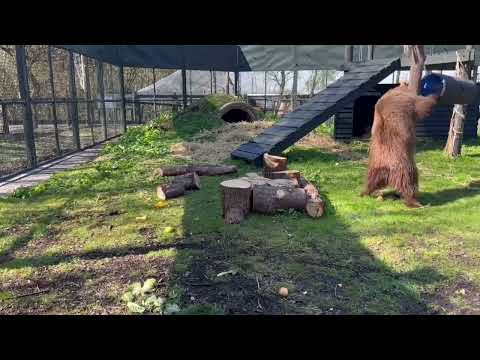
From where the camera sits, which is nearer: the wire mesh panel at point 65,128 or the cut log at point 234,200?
the cut log at point 234,200

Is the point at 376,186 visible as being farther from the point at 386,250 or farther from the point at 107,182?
the point at 107,182

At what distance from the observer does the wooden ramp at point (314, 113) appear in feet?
24.9

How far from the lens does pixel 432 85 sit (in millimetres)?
6340

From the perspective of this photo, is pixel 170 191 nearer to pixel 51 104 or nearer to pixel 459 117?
pixel 51 104

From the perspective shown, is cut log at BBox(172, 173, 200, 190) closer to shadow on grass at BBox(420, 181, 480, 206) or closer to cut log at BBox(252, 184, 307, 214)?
cut log at BBox(252, 184, 307, 214)

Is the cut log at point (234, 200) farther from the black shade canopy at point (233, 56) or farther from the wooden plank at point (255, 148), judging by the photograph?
the black shade canopy at point (233, 56)

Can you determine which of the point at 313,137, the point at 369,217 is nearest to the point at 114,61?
the point at 313,137

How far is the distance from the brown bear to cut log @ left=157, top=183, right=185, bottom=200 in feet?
9.20

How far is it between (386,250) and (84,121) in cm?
911

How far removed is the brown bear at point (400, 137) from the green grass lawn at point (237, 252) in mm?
320

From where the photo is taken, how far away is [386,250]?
3811mm

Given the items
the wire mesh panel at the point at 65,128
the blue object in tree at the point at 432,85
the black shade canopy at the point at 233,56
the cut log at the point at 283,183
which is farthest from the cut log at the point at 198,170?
the black shade canopy at the point at 233,56
